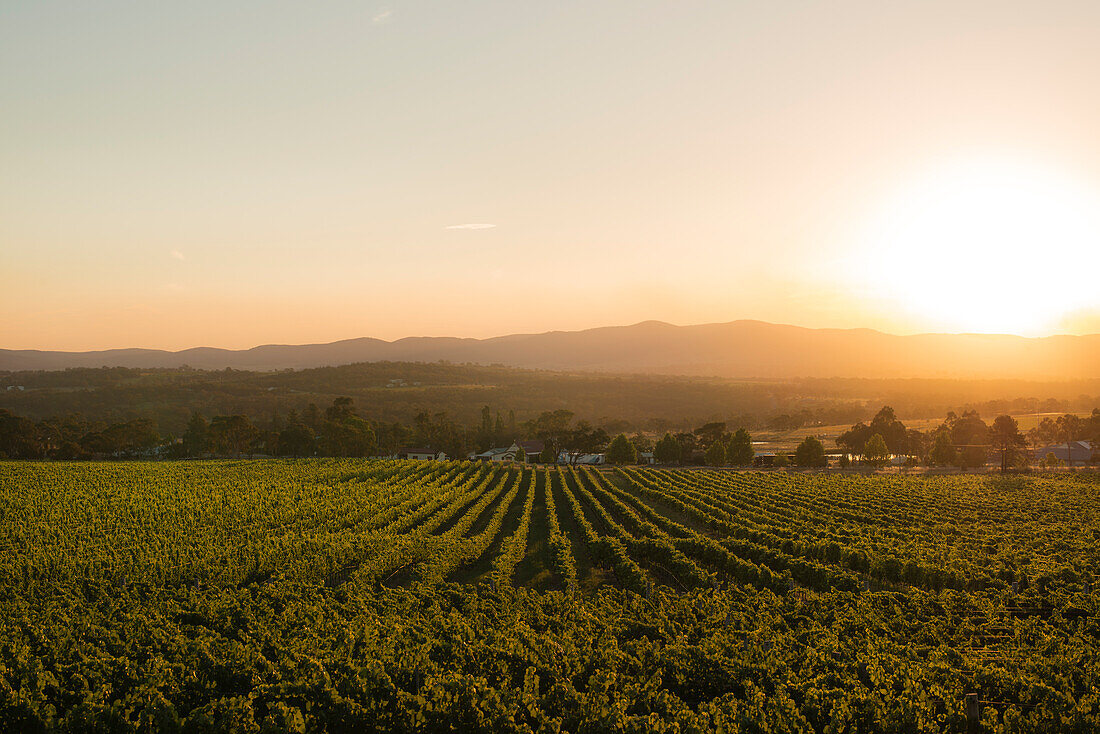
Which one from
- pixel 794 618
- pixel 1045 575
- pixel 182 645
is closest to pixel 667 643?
pixel 794 618

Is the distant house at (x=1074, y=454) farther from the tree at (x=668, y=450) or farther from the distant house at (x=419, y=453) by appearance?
the distant house at (x=419, y=453)

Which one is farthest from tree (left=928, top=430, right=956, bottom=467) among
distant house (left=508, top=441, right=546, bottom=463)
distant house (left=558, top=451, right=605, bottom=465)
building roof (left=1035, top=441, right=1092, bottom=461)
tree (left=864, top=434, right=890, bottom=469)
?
distant house (left=508, top=441, right=546, bottom=463)

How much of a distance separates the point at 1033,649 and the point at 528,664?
10723 mm

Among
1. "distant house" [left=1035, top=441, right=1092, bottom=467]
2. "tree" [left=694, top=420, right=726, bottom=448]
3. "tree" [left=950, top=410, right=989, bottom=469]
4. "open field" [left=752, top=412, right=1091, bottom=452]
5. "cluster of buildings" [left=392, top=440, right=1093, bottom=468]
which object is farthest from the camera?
"open field" [left=752, top=412, right=1091, bottom=452]

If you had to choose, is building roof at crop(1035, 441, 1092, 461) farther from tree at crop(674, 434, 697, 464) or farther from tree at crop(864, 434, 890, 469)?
tree at crop(674, 434, 697, 464)

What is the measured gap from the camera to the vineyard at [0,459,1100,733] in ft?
33.8

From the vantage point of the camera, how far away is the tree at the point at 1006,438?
238 feet

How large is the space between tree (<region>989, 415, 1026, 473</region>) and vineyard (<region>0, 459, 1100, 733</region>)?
4316cm

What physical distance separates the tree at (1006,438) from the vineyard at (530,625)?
1699 inches

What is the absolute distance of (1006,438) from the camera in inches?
2899

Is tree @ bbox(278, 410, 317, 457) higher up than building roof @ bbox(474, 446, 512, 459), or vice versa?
tree @ bbox(278, 410, 317, 457)

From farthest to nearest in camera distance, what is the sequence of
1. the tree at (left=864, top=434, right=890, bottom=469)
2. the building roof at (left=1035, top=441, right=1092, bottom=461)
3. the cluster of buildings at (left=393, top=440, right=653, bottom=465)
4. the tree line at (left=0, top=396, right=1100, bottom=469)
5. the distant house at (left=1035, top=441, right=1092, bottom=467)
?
the cluster of buildings at (left=393, top=440, right=653, bottom=465), the building roof at (left=1035, top=441, right=1092, bottom=461), the distant house at (left=1035, top=441, right=1092, bottom=467), the tree at (left=864, top=434, right=890, bottom=469), the tree line at (left=0, top=396, right=1100, bottom=469)

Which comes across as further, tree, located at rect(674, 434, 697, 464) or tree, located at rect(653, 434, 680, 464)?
tree, located at rect(674, 434, 697, 464)

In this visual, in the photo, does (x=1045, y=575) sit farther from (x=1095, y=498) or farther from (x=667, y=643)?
(x=1095, y=498)
